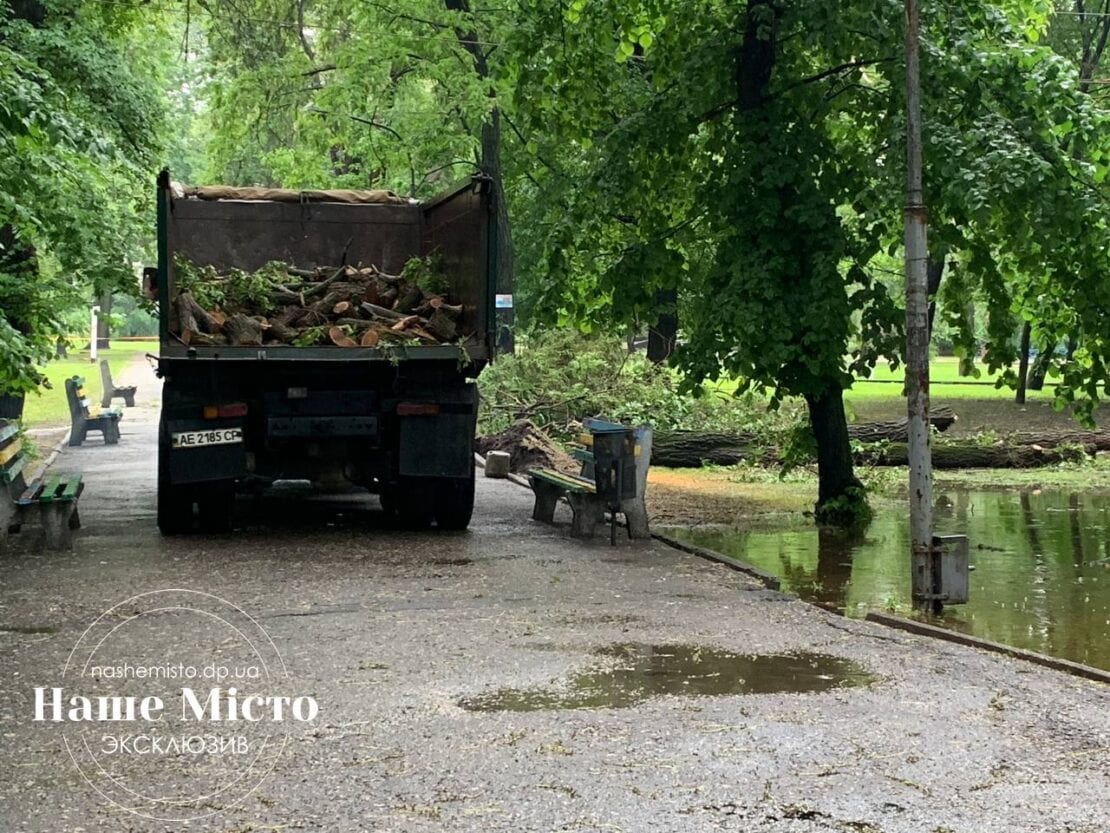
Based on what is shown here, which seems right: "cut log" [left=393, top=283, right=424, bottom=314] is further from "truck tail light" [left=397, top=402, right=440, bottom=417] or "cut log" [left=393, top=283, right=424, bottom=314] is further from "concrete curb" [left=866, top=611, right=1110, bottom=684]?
"concrete curb" [left=866, top=611, right=1110, bottom=684]

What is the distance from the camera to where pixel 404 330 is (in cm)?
1166

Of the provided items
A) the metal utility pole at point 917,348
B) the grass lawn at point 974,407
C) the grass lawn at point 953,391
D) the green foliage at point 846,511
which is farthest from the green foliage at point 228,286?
the grass lawn at point 953,391

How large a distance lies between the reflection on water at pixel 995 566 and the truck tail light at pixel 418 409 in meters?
3.04

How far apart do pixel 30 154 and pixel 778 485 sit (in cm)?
1153

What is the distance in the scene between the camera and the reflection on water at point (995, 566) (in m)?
9.16

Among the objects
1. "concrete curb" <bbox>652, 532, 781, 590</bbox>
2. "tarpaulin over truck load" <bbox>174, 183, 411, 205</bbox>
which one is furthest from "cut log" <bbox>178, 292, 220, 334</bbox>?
"concrete curb" <bbox>652, 532, 781, 590</bbox>

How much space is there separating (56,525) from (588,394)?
12.8 metres

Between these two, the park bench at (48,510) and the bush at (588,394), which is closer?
the park bench at (48,510)

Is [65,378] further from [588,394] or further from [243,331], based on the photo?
[243,331]

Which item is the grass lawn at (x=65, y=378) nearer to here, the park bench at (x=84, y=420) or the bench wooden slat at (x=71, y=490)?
the park bench at (x=84, y=420)

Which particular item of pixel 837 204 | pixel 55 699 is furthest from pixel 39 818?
pixel 837 204

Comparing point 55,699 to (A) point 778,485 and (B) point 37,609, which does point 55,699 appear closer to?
(B) point 37,609

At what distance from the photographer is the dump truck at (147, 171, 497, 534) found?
11.2 meters

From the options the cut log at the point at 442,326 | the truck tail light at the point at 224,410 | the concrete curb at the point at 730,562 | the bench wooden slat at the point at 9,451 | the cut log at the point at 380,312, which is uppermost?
the cut log at the point at 380,312
